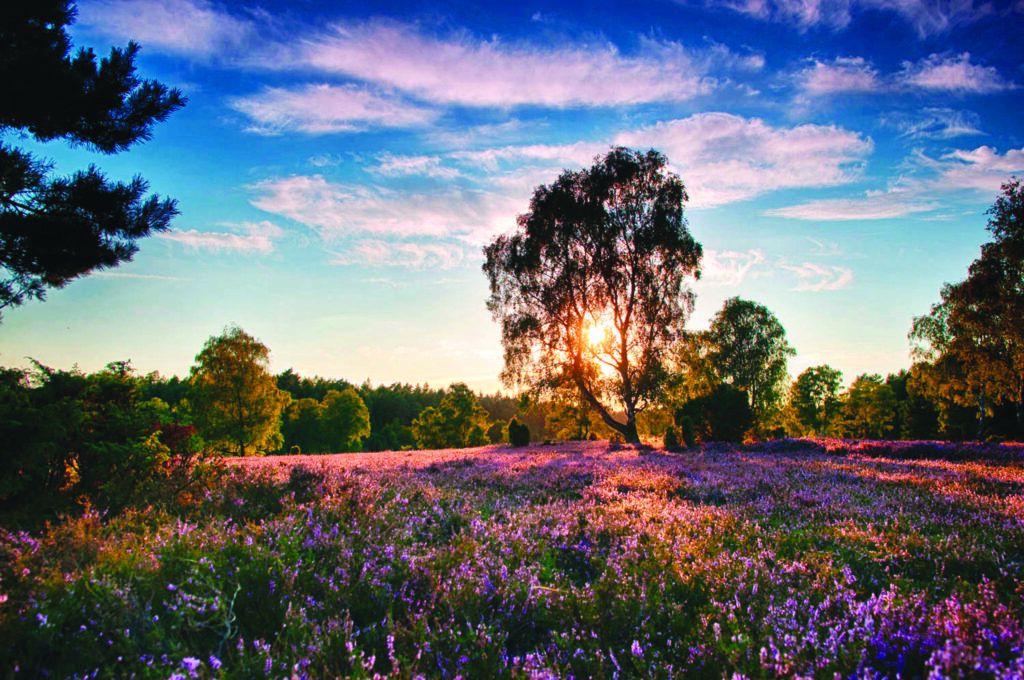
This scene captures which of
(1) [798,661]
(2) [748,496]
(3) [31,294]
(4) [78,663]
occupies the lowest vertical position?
(2) [748,496]

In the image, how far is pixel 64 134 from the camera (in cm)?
934

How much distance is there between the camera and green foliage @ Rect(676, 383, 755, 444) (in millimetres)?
25156

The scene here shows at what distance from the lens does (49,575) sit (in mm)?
2744

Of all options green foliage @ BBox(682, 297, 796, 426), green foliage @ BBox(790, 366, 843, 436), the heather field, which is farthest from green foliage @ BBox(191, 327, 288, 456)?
green foliage @ BBox(790, 366, 843, 436)

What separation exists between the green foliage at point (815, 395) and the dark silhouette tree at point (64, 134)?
2914 inches

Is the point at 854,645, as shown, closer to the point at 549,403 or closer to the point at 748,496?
the point at 748,496

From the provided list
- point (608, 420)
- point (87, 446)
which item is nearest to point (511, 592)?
point (87, 446)

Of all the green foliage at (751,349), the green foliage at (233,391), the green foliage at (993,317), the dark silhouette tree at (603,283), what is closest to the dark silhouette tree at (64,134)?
the dark silhouette tree at (603,283)

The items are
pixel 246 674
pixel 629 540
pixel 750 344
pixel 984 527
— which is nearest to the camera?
pixel 246 674

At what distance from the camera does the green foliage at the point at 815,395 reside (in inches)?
2469

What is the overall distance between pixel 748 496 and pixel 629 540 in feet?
12.8

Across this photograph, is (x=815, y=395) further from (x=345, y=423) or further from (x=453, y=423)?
(x=345, y=423)

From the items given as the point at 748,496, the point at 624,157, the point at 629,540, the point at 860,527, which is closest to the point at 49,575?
the point at 629,540

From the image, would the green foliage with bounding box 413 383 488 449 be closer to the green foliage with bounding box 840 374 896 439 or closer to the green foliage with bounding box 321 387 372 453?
the green foliage with bounding box 321 387 372 453
